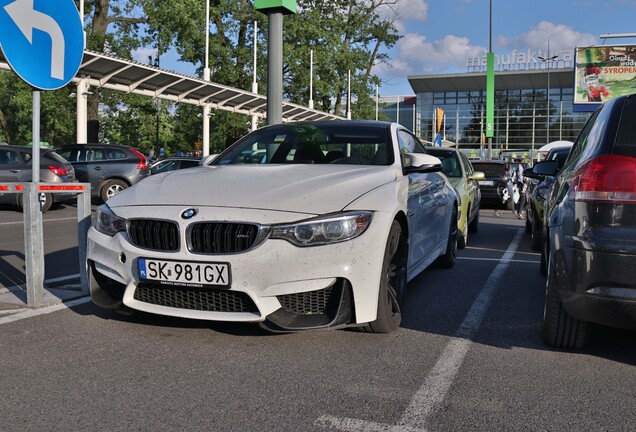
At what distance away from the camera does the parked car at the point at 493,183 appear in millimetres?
16984

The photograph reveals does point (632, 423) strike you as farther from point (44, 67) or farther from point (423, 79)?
point (423, 79)

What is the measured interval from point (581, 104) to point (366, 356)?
5041 centimetres

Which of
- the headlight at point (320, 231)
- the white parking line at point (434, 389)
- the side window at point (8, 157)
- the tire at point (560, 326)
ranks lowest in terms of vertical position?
the white parking line at point (434, 389)

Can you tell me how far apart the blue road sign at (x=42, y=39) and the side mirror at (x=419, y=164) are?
8.41 feet

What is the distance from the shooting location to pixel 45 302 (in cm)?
479

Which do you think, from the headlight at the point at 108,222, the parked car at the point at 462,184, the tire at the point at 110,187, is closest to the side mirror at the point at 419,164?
the headlight at the point at 108,222

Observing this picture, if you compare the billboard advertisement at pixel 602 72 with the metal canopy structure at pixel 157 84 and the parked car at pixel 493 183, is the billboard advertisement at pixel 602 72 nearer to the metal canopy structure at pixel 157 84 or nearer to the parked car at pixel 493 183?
the metal canopy structure at pixel 157 84

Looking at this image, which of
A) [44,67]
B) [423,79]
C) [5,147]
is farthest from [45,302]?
[423,79]

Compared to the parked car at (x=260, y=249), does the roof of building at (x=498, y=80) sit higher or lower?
higher

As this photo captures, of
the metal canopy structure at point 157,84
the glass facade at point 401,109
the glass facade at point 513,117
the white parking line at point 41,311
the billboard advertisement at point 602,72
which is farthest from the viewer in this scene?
the glass facade at point 401,109

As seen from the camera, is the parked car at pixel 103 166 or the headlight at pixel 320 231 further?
the parked car at pixel 103 166

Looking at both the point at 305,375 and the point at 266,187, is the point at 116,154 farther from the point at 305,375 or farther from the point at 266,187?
the point at 305,375

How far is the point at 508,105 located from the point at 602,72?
16.3m

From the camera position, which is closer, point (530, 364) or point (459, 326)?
point (530, 364)
